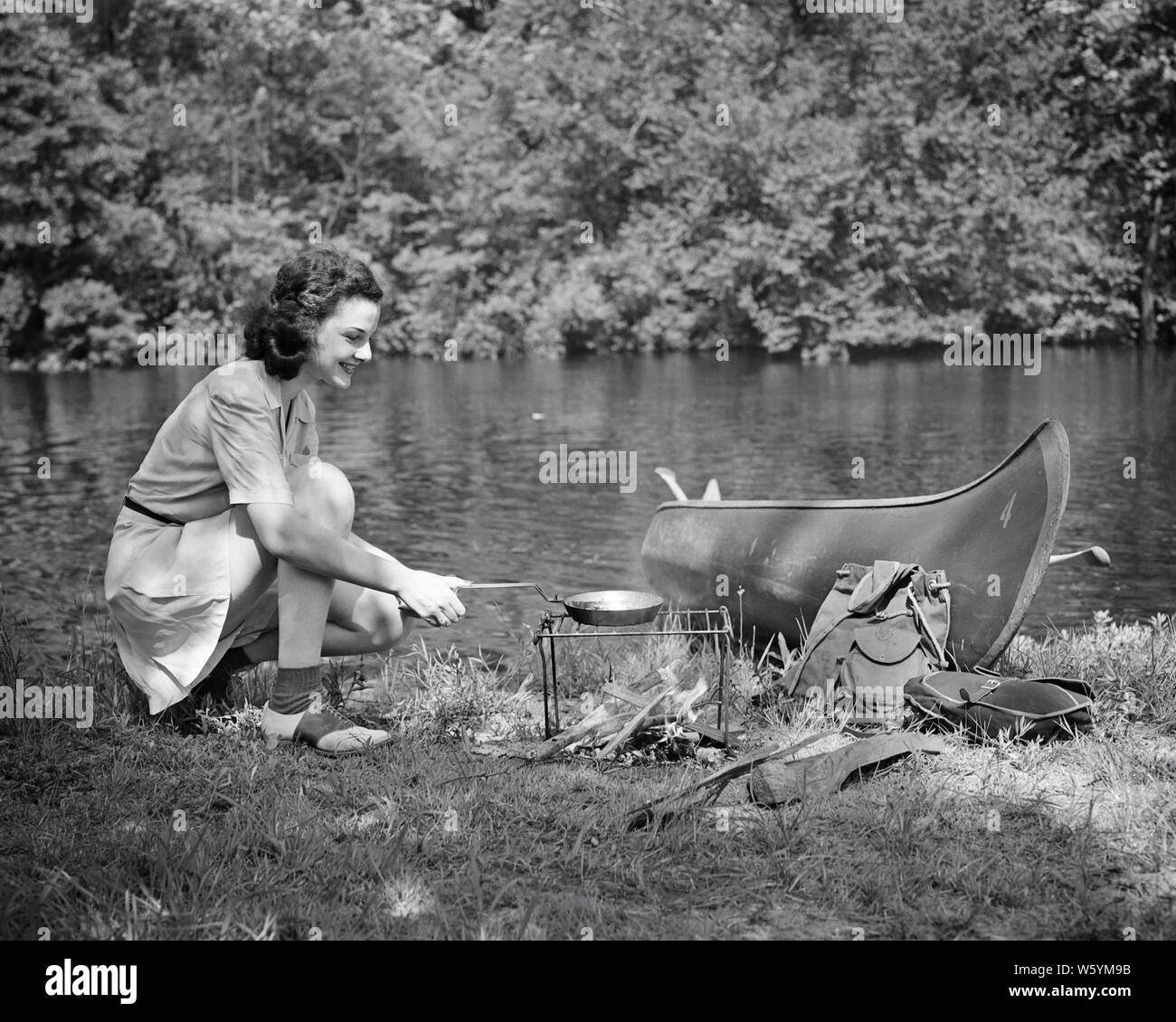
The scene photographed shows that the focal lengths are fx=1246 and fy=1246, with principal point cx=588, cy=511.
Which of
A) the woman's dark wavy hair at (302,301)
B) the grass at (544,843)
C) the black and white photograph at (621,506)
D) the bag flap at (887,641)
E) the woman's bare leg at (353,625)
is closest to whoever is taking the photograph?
the grass at (544,843)

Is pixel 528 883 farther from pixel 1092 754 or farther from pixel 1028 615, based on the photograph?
pixel 1028 615

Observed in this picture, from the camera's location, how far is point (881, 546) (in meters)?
4.33

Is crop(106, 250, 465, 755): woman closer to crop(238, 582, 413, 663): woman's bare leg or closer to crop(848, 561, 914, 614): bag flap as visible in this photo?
crop(238, 582, 413, 663): woman's bare leg

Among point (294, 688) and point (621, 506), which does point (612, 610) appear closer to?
point (294, 688)

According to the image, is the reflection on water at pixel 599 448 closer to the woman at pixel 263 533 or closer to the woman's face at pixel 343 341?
the woman at pixel 263 533

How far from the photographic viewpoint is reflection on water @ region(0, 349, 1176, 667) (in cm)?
734

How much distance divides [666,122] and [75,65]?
1227 cm

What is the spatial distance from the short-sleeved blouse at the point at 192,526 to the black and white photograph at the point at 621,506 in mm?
12

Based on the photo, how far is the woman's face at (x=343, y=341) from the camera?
11.1 feet

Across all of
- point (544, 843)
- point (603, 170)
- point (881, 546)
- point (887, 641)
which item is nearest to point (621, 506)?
point (881, 546)

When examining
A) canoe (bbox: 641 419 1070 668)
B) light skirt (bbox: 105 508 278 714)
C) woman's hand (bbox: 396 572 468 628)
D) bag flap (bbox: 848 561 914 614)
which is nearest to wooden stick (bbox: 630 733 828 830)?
bag flap (bbox: 848 561 914 614)

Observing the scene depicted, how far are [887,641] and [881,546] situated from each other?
2.02 feet

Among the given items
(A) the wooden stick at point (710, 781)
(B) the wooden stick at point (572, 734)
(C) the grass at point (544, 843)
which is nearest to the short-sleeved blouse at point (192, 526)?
Answer: (C) the grass at point (544, 843)

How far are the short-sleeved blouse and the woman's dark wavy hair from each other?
10 cm
